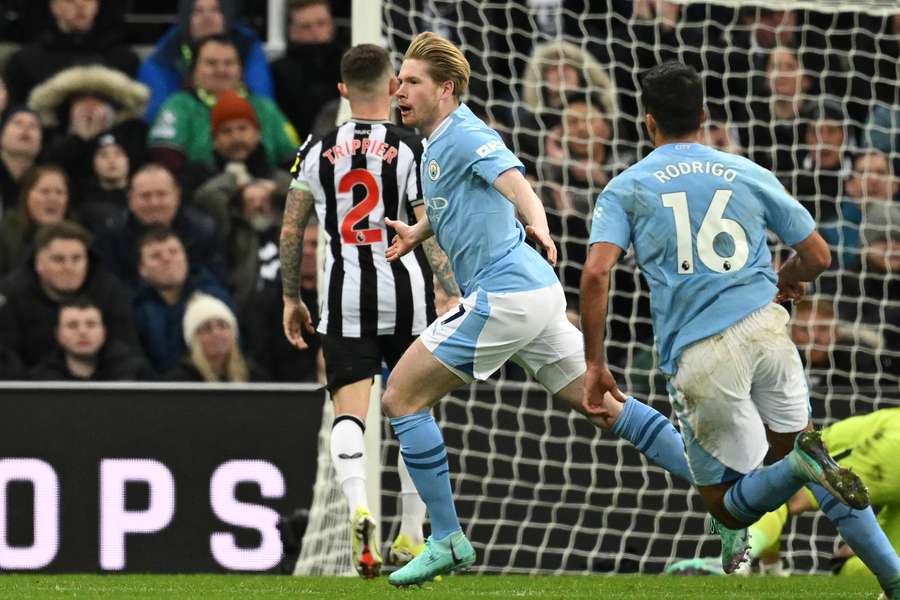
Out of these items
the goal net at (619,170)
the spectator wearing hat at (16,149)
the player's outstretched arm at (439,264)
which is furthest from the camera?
the spectator wearing hat at (16,149)

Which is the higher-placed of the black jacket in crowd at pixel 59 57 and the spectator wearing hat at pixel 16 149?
the black jacket in crowd at pixel 59 57

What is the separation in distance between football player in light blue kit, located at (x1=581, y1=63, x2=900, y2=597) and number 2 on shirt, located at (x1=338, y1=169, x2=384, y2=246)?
6.23ft

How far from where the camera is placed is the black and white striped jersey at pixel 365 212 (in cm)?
712

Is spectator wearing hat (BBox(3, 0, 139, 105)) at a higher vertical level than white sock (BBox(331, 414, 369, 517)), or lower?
higher

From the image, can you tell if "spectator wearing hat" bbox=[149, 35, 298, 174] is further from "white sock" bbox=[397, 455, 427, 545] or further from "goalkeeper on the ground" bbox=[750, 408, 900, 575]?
"goalkeeper on the ground" bbox=[750, 408, 900, 575]

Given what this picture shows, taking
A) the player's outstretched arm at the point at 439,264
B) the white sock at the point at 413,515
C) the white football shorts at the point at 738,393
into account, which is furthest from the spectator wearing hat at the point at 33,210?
the white football shorts at the point at 738,393

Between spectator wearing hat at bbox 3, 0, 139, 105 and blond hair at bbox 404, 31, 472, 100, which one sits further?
spectator wearing hat at bbox 3, 0, 139, 105

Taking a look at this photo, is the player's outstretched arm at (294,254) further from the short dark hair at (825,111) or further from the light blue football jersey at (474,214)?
the short dark hair at (825,111)

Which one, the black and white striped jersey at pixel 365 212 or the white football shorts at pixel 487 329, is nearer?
the white football shorts at pixel 487 329

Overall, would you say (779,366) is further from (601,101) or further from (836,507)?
(601,101)

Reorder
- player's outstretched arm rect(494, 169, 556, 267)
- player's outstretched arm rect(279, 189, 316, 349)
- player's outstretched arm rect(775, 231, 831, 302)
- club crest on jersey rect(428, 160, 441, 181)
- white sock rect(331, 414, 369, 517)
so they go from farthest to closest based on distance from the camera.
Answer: player's outstretched arm rect(279, 189, 316, 349) < white sock rect(331, 414, 369, 517) < club crest on jersey rect(428, 160, 441, 181) < player's outstretched arm rect(494, 169, 556, 267) < player's outstretched arm rect(775, 231, 831, 302)

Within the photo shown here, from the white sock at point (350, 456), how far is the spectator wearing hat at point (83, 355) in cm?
250

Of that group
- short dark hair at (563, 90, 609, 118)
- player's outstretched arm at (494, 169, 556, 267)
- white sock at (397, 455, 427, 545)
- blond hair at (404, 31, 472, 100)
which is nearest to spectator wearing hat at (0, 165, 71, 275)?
short dark hair at (563, 90, 609, 118)

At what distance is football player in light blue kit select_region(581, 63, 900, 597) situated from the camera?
17.4 feet
